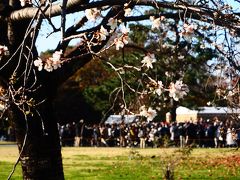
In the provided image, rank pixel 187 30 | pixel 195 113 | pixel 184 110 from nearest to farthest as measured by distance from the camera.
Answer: pixel 187 30 < pixel 184 110 < pixel 195 113

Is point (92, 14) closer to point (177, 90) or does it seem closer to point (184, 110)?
point (177, 90)

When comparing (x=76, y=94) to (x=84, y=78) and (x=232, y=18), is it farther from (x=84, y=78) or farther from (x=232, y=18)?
(x=232, y=18)

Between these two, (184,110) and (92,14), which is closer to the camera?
(92,14)

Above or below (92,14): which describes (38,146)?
below

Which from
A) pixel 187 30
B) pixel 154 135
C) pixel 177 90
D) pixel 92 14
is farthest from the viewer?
pixel 154 135

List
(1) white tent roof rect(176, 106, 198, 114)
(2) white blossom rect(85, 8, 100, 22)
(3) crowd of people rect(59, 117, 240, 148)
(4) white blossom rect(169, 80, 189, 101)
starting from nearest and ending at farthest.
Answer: (4) white blossom rect(169, 80, 189, 101)
(2) white blossom rect(85, 8, 100, 22)
(3) crowd of people rect(59, 117, 240, 148)
(1) white tent roof rect(176, 106, 198, 114)

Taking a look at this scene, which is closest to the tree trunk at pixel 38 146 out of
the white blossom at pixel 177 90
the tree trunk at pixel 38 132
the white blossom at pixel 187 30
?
the tree trunk at pixel 38 132

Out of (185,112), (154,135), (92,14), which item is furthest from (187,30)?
(185,112)

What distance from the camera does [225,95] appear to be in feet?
26.3

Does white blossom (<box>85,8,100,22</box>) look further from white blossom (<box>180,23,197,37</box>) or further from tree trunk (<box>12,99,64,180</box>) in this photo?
tree trunk (<box>12,99,64,180</box>)

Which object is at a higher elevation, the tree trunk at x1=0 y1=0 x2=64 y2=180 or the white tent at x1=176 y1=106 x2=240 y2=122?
the white tent at x1=176 y1=106 x2=240 y2=122

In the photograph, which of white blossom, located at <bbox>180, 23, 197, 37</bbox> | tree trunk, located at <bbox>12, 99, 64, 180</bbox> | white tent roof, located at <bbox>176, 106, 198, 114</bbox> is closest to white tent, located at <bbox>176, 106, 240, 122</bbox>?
white tent roof, located at <bbox>176, 106, 198, 114</bbox>

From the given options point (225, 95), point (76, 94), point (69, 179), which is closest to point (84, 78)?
point (76, 94)

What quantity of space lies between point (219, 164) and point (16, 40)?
38.1 ft
